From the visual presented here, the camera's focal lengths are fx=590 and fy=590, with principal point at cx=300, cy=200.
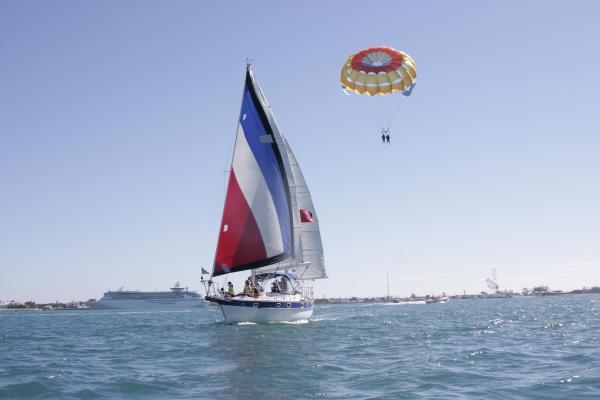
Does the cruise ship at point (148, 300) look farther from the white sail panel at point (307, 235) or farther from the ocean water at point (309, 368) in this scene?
the ocean water at point (309, 368)

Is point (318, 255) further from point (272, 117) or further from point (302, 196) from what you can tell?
point (272, 117)

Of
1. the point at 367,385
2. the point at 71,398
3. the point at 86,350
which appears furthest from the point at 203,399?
the point at 86,350

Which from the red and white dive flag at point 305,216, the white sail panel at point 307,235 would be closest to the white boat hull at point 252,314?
the white sail panel at point 307,235

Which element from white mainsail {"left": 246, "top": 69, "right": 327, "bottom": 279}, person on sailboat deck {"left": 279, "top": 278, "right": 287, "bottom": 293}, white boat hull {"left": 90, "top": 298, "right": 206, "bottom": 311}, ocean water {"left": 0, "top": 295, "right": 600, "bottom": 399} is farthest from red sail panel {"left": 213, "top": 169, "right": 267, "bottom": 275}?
white boat hull {"left": 90, "top": 298, "right": 206, "bottom": 311}

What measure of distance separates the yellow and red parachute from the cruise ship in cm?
11978

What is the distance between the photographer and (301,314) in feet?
144

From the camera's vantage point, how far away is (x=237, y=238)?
139 feet

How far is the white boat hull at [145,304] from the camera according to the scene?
14562cm

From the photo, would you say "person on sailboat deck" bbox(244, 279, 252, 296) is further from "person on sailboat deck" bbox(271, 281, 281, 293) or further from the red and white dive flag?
the red and white dive flag

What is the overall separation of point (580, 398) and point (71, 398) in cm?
1250

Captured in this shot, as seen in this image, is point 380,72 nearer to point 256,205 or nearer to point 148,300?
point 256,205

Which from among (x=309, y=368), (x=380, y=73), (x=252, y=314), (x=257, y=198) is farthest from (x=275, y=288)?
(x=309, y=368)

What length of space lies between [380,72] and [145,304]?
124 meters

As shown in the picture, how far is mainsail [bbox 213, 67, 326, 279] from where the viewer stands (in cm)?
4225
